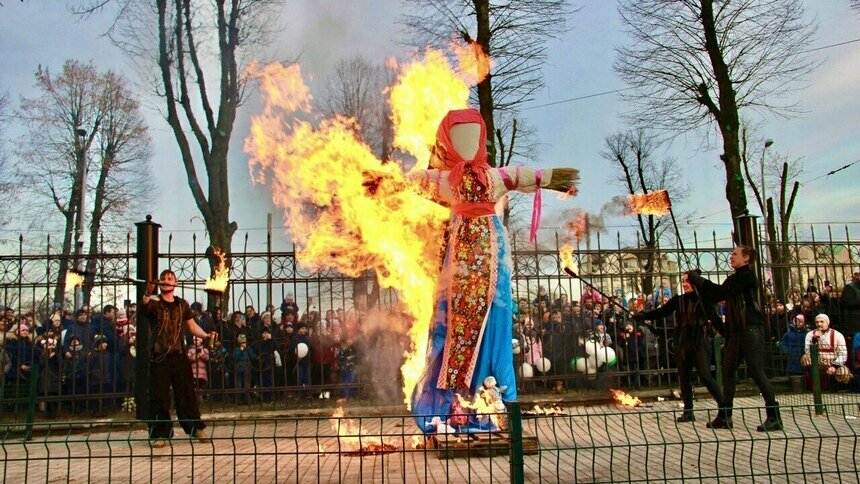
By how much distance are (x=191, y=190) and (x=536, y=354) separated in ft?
25.4

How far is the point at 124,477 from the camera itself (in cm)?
568

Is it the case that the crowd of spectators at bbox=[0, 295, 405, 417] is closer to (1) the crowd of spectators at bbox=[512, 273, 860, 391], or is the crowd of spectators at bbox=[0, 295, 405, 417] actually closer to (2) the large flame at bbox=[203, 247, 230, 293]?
(2) the large flame at bbox=[203, 247, 230, 293]

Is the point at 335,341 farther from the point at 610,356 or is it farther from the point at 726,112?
the point at 726,112

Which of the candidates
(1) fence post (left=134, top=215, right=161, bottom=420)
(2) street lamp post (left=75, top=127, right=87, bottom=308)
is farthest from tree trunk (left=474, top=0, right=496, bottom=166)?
(2) street lamp post (left=75, top=127, right=87, bottom=308)

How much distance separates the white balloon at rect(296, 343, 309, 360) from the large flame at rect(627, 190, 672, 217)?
547cm

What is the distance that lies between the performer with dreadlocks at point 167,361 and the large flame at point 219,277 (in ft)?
2.24

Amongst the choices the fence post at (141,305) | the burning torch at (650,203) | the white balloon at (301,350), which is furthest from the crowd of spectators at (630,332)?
the fence post at (141,305)

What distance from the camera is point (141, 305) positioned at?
8047 millimetres

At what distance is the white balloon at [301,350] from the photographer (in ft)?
33.2

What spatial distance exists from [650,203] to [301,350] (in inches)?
226

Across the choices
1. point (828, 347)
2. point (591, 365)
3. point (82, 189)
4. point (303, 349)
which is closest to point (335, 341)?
point (303, 349)

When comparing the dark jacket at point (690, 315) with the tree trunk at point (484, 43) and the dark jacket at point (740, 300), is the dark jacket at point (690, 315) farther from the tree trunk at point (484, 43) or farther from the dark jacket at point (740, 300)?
the tree trunk at point (484, 43)

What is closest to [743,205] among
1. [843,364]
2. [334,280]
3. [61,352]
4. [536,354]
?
[843,364]

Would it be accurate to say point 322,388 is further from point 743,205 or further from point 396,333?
point 743,205
